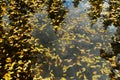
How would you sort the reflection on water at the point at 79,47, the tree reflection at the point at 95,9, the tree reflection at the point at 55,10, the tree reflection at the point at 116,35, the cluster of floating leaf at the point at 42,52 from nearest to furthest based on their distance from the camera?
the cluster of floating leaf at the point at 42,52 < the tree reflection at the point at 116,35 < the tree reflection at the point at 95,9 < the tree reflection at the point at 55,10 < the reflection on water at the point at 79,47

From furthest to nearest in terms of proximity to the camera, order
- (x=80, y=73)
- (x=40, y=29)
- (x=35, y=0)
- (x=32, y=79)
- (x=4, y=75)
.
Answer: (x=40, y=29)
(x=80, y=73)
(x=35, y=0)
(x=32, y=79)
(x=4, y=75)

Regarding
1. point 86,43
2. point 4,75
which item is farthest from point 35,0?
point 86,43

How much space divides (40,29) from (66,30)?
4.25 metres

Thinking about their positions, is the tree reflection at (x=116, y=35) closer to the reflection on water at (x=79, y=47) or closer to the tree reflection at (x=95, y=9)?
the tree reflection at (x=95, y=9)

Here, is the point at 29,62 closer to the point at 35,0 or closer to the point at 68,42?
the point at 35,0

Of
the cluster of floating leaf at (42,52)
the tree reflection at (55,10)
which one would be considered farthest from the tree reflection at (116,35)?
the tree reflection at (55,10)

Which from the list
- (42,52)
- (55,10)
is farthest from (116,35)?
(42,52)

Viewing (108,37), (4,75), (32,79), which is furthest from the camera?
(108,37)

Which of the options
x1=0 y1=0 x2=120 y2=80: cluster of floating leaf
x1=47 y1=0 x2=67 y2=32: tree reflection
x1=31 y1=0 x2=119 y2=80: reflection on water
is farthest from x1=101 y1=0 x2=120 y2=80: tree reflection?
x1=31 y1=0 x2=119 y2=80: reflection on water

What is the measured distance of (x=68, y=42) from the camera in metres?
41.4

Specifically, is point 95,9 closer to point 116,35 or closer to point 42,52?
point 116,35

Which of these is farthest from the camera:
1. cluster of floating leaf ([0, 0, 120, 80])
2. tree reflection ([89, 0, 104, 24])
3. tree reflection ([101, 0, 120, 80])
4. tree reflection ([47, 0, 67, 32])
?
tree reflection ([47, 0, 67, 32])

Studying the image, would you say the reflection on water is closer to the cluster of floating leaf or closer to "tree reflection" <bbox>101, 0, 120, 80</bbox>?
the cluster of floating leaf

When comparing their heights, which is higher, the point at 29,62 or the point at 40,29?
the point at 29,62
